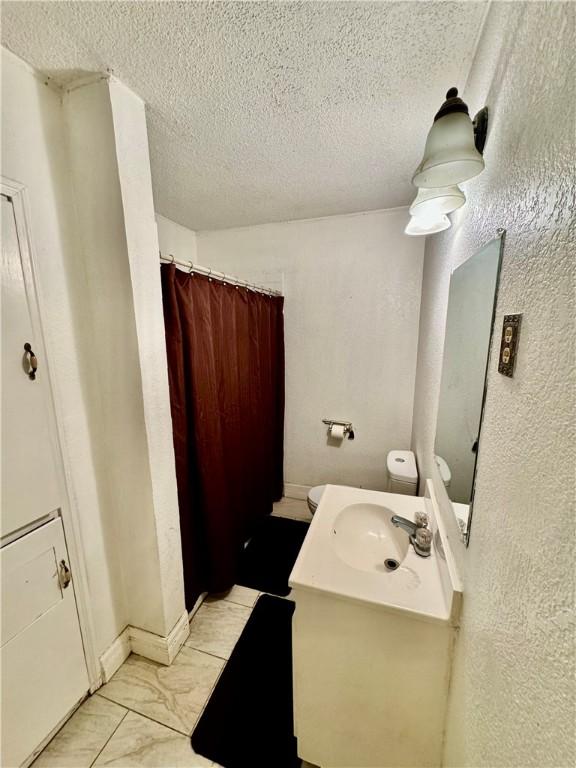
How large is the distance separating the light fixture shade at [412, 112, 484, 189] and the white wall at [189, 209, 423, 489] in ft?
4.51

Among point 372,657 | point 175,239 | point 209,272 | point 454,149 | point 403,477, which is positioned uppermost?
point 175,239

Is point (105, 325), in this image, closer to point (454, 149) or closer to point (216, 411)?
point (216, 411)

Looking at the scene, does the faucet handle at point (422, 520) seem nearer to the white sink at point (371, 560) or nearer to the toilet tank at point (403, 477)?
the white sink at point (371, 560)

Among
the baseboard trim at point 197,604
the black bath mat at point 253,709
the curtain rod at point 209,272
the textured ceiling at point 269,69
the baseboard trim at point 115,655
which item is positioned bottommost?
the black bath mat at point 253,709

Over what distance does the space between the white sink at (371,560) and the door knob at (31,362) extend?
43.0 inches

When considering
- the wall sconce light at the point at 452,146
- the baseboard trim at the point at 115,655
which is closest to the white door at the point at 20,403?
the baseboard trim at the point at 115,655

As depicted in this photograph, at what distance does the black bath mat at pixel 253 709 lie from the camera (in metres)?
1.06

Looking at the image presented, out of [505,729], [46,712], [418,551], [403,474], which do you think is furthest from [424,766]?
[46,712]

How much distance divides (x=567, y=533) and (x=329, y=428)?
1.98m

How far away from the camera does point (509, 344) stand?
541 mm

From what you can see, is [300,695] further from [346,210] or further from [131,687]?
[346,210]

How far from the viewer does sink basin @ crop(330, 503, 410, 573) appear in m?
1.18

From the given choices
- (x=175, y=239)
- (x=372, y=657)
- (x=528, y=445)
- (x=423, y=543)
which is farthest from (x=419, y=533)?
(x=175, y=239)

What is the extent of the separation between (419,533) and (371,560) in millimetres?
283
